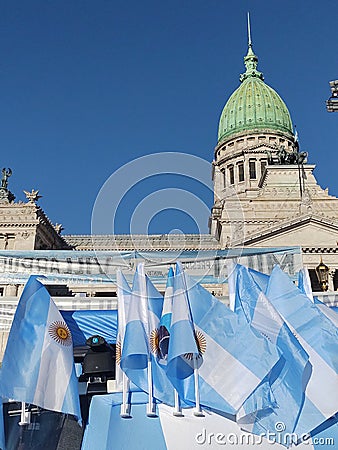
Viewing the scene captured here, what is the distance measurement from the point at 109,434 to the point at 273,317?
3.71 meters

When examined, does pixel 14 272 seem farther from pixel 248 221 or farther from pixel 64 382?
pixel 248 221

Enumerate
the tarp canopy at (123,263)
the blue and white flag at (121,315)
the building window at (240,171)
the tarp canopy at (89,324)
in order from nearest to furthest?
1. the blue and white flag at (121,315)
2. the tarp canopy at (89,324)
3. the tarp canopy at (123,263)
4. the building window at (240,171)

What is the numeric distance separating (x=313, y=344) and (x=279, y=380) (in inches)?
47.1

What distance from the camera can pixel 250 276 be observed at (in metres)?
11.4

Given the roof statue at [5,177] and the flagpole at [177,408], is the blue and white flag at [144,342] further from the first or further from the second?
the roof statue at [5,177]

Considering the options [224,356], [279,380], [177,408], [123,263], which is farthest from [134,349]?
[123,263]

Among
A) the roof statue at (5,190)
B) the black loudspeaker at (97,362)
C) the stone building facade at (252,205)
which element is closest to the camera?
the black loudspeaker at (97,362)

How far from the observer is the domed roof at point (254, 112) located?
65.2 metres

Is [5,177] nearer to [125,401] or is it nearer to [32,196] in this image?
[32,196]

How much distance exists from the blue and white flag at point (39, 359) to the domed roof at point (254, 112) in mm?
58536

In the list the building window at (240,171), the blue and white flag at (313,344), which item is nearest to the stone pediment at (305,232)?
the blue and white flag at (313,344)

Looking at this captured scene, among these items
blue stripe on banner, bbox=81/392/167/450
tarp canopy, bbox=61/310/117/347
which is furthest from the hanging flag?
tarp canopy, bbox=61/310/117/347

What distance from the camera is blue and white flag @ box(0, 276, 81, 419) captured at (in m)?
8.45

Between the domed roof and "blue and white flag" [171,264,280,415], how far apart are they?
5770cm
